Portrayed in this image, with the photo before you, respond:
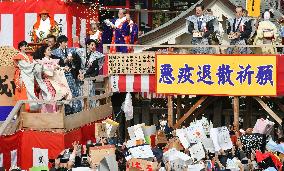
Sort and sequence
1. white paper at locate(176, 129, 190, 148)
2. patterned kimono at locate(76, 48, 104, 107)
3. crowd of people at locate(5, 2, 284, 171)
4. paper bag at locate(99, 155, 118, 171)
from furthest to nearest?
patterned kimono at locate(76, 48, 104, 107) < white paper at locate(176, 129, 190, 148) < crowd of people at locate(5, 2, 284, 171) < paper bag at locate(99, 155, 118, 171)

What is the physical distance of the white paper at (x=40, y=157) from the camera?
13.9m

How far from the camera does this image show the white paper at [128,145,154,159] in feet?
38.5

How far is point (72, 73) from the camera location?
15719 millimetres

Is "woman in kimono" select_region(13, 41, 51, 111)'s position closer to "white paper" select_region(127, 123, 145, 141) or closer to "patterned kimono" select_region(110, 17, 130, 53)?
"white paper" select_region(127, 123, 145, 141)

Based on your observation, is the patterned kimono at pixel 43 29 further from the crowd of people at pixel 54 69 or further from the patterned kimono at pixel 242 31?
the patterned kimono at pixel 242 31

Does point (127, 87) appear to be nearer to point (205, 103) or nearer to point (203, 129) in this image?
point (205, 103)

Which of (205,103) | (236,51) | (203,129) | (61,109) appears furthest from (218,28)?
(61,109)

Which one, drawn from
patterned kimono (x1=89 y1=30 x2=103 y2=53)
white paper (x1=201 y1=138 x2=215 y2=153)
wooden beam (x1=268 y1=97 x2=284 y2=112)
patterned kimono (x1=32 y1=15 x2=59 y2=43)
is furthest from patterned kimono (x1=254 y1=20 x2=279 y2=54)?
patterned kimono (x1=32 y1=15 x2=59 y2=43)

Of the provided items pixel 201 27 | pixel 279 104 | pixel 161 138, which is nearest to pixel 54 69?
pixel 161 138

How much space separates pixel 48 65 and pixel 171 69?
3.87 metres

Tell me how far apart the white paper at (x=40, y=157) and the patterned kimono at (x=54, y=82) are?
32.6 inches

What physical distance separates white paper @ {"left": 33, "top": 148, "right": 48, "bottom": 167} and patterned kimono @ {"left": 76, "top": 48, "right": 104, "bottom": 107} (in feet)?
6.93

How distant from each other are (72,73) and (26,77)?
201 centimetres

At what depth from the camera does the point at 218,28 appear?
17.3 metres
